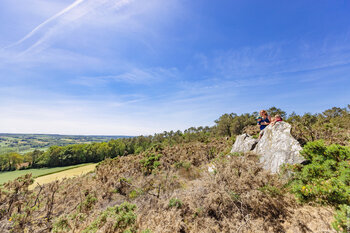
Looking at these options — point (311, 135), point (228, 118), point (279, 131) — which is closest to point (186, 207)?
point (279, 131)

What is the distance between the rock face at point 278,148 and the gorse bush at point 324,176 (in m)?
0.59

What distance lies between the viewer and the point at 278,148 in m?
6.29

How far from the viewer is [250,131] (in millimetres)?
11391

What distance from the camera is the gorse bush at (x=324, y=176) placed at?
345 centimetres

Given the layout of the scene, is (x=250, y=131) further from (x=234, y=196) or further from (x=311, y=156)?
(x=234, y=196)

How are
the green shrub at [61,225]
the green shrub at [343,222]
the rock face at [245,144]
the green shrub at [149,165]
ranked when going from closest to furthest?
the green shrub at [343,222]
the green shrub at [61,225]
the rock face at [245,144]
the green shrub at [149,165]

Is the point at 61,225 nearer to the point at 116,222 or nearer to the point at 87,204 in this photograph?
the point at 116,222

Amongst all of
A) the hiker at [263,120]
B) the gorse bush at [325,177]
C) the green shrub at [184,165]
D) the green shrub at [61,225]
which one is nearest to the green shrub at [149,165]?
the green shrub at [184,165]

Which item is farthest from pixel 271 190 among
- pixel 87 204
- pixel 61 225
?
pixel 87 204

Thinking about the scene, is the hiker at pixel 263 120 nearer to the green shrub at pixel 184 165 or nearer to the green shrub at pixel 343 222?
the green shrub at pixel 184 165

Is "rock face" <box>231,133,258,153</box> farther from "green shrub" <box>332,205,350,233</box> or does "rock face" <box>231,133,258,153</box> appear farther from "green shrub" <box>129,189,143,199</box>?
"green shrub" <box>129,189,143,199</box>

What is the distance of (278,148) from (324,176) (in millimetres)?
2139

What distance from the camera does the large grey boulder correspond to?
5.67 m

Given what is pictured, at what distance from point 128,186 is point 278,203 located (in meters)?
5.83
